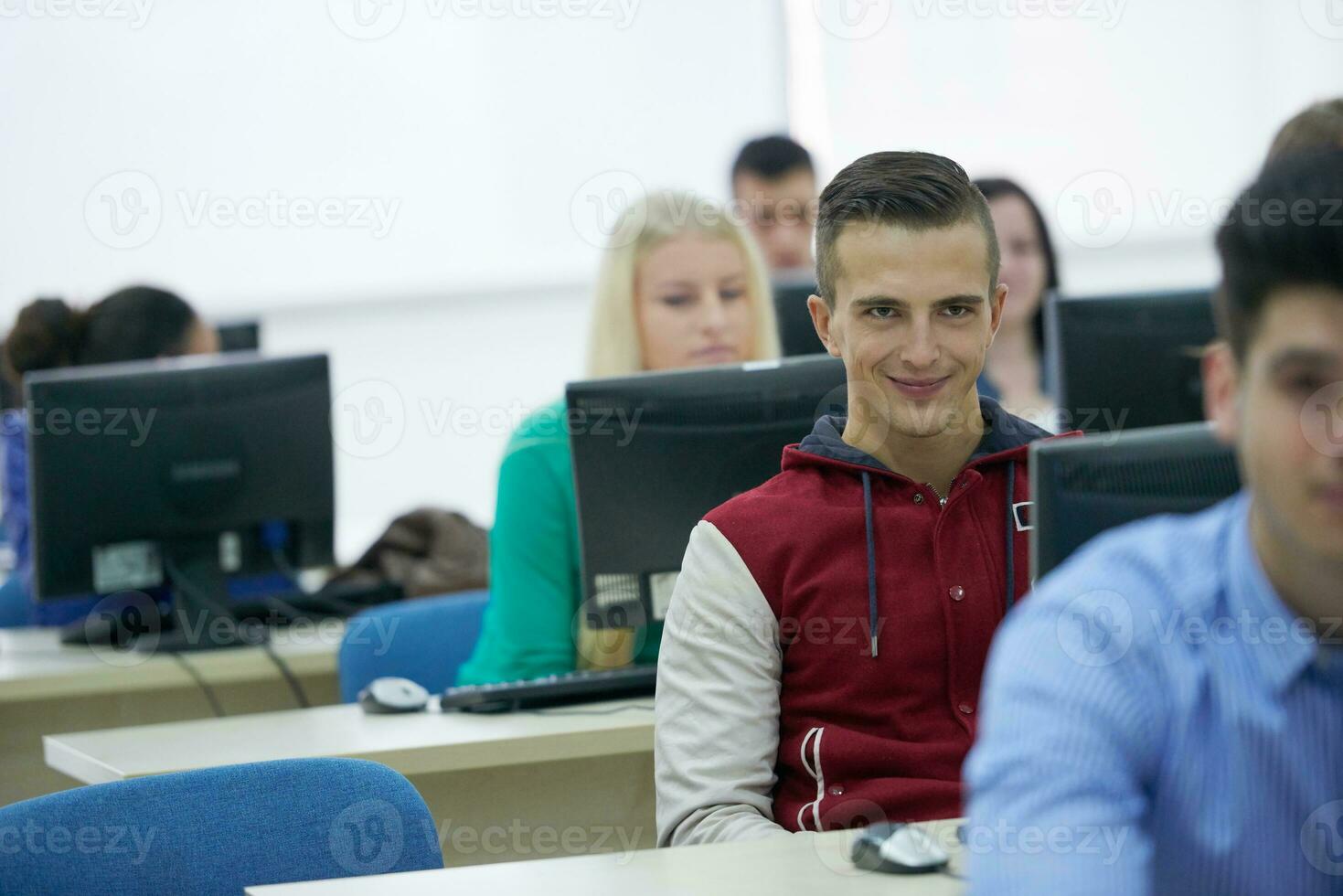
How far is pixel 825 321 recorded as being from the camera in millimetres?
1742

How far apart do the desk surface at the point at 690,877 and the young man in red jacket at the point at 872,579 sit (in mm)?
142

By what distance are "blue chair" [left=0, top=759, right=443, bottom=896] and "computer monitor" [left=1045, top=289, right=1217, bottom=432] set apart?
4.91 ft

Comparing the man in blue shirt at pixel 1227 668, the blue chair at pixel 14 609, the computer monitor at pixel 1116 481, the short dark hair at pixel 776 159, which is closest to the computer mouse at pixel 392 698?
the computer monitor at pixel 1116 481

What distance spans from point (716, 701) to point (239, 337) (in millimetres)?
2596

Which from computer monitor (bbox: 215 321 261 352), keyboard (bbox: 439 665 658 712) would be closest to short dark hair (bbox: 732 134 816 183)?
computer monitor (bbox: 215 321 261 352)

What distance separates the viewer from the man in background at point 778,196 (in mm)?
4234

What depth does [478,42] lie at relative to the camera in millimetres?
5027

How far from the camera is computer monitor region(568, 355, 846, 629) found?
6.97ft

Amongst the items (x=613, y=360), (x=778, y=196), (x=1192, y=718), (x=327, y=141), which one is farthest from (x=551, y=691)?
(x=327, y=141)

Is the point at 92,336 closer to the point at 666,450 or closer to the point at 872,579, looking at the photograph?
the point at 666,450

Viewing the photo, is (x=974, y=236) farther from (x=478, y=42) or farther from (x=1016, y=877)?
(x=478, y=42)

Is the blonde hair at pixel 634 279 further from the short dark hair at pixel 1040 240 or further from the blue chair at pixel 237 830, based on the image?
the blue chair at pixel 237 830

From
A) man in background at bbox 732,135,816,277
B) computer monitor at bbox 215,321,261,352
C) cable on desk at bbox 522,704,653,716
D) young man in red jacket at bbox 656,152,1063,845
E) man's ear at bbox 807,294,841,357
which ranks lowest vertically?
cable on desk at bbox 522,704,653,716

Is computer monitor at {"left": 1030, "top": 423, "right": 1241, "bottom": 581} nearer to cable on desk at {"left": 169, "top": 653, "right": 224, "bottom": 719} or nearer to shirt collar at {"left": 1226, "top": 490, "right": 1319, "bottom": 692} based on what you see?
shirt collar at {"left": 1226, "top": 490, "right": 1319, "bottom": 692}
